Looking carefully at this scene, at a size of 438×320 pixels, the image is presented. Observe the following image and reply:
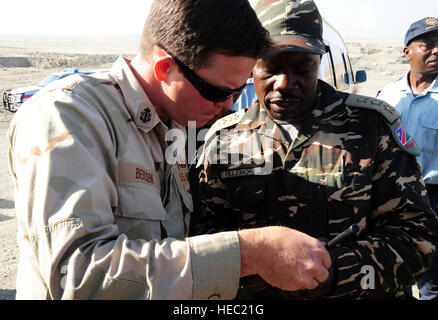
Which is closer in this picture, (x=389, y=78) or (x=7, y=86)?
(x=7, y=86)

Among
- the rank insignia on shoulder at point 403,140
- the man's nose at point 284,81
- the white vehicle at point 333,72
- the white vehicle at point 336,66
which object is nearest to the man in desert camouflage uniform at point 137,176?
the man's nose at point 284,81

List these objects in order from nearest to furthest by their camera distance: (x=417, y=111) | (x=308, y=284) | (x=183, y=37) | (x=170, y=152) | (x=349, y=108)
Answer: (x=308, y=284) → (x=183, y=37) → (x=170, y=152) → (x=349, y=108) → (x=417, y=111)

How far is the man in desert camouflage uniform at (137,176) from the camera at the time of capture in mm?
1268

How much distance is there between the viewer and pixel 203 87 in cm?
168

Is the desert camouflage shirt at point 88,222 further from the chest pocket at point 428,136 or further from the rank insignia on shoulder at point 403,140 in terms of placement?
the chest pocket at point 428,136

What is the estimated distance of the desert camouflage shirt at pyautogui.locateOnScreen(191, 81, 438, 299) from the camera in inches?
72.6

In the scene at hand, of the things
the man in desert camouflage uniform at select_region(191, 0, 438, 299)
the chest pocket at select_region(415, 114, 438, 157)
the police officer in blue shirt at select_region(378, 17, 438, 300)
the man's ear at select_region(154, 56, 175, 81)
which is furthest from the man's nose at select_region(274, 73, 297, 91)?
the chest pocket at select_region(415, 114, 438, 157)

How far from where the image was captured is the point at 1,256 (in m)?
4.90

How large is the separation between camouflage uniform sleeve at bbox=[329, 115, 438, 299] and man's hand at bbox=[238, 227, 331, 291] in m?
0.39

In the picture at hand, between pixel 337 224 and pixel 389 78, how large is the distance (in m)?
28.5

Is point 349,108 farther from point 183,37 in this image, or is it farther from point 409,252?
point 183,37

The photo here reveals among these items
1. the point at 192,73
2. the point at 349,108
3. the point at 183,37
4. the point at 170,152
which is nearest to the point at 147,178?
the point at 170,152

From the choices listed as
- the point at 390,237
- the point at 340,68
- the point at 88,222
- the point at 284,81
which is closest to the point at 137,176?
the point at 88,222

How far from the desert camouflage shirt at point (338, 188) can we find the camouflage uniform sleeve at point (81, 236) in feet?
2.36
